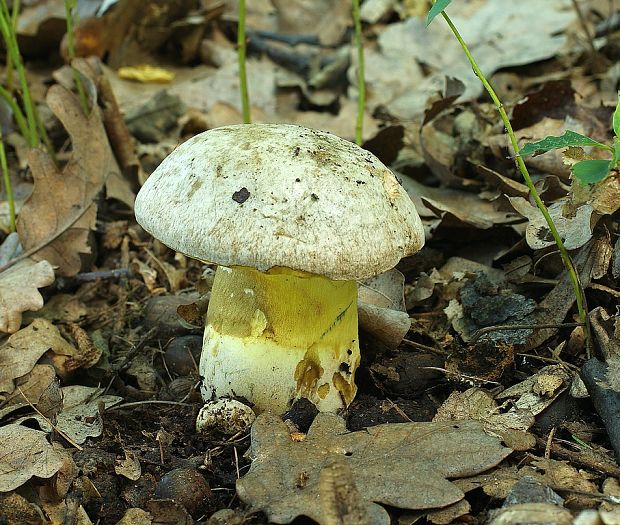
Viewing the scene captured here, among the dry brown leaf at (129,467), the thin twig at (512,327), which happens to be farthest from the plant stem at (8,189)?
the thin twig at (512,327)

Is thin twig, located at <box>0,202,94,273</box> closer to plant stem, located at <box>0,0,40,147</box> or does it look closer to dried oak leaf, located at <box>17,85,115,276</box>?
dried oak leaf, located at <box>17,85,115,276</box>

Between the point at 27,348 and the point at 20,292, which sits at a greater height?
the point at 20,292

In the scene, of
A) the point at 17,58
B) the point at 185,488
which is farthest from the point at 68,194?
the point at 185,488

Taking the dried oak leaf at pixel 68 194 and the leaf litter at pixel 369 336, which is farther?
the dried oak leaf at pixel 68 194

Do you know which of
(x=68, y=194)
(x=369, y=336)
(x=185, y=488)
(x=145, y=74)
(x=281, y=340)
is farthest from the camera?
(x=145, y=74)

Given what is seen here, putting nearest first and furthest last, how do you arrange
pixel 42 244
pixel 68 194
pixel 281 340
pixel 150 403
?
pixel 281 340 → pixel 150 403 → pixel 42 244 → pixel 68 194

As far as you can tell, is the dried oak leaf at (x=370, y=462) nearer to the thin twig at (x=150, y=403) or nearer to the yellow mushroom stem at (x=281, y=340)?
the yellow mushroom stem at (x=281, y=340)

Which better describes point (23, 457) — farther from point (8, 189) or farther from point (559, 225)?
point (559, 225)
